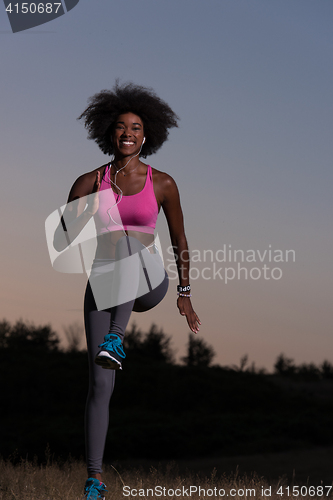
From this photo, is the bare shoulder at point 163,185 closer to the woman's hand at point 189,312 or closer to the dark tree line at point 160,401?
the woman's hand at point 189,312

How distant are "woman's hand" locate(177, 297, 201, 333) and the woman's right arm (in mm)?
1271

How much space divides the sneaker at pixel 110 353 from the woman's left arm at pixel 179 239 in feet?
3.35

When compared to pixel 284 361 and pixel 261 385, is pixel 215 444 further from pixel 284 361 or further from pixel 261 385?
pixel 284 361

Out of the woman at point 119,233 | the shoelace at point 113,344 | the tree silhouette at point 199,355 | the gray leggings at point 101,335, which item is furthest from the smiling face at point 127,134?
the tree silhouette at point 199,355

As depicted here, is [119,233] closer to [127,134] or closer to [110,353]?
[127,134]

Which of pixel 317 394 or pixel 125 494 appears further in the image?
pixel 317 394

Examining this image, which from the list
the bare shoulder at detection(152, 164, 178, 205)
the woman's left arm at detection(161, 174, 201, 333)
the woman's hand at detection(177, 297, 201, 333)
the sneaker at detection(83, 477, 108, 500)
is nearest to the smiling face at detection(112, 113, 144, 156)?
the bare shoulder at detection(152, 164, 178, 205)

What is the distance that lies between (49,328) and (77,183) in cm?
2813

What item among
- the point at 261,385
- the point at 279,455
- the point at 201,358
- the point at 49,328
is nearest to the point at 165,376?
the point at 201,358

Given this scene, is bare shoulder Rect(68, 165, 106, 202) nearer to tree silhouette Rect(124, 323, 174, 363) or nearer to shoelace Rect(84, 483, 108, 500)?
shoelace Rect(84, 483, 108, 500)

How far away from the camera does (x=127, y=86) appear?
5.74 m

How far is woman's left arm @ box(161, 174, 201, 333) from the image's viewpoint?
544 cm

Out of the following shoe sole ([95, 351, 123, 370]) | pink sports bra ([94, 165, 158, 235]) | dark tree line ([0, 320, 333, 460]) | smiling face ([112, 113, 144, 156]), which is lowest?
dark tree line ([0, 320, 333, 460])

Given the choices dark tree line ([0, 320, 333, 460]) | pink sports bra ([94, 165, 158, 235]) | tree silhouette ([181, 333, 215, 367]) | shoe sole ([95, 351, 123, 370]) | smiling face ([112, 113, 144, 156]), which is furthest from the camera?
tree silhouette ([181, 333, 215, 367])
